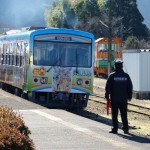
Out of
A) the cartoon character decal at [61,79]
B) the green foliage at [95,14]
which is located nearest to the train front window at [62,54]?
the cartoon character decal at [61,79]

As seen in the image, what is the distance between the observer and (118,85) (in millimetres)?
12672

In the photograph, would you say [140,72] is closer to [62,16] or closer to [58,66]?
[58,66]

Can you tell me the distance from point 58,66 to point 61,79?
486 mm

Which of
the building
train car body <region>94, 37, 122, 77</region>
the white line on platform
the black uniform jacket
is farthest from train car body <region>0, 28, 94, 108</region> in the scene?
train car body <region>94, 37, 122, 77</region>

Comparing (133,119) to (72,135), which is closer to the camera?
(72,135)

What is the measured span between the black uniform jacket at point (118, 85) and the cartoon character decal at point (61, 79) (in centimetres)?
649

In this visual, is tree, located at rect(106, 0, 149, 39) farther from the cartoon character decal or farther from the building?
the cartoon character decal

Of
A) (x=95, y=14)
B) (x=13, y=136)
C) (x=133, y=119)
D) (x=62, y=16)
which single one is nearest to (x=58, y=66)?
(x=133, y=119)

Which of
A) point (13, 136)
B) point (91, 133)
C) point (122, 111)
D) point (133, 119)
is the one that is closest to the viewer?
point (13, 136)

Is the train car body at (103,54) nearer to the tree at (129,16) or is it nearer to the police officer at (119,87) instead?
the tree at (129,16)

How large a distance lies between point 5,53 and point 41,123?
12833 millimetres

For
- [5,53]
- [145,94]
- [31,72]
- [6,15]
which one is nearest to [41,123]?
[31,72]

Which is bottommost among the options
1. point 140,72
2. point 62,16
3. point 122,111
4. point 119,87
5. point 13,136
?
point 122,111

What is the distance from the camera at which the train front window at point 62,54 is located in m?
19.1
